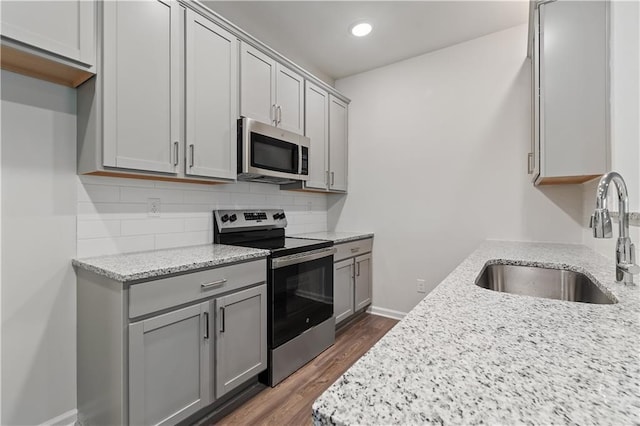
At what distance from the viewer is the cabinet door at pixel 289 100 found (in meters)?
2.58

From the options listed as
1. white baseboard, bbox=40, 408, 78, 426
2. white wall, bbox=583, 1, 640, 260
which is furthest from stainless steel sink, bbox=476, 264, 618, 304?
white baseboard, bbox=40, 408, 78, 426

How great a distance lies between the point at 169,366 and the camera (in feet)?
5.01

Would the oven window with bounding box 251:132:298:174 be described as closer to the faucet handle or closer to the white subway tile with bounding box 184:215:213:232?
the white subway tile with bounding box 184:215:213:232

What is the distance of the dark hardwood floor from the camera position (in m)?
1.78

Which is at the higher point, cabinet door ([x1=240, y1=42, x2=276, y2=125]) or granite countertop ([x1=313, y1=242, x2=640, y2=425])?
cabinet door ([x1=240, y1=42, x2=276, y2=125])

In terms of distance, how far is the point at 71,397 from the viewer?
1.68 meters

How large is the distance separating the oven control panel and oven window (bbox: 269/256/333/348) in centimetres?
58

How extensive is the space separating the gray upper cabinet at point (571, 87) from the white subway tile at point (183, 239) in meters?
2.26

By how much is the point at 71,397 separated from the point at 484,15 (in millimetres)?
3738

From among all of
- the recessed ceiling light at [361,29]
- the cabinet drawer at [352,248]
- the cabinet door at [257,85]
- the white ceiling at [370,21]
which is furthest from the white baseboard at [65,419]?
the recessed ceiling light at [361,29]

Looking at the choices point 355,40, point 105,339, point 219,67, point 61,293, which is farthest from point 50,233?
point 355,40

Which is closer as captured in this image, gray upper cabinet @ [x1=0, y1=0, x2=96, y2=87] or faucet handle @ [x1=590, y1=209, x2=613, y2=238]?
faucet handle @ [x1=590, y1=209, x2=613, y2=238]

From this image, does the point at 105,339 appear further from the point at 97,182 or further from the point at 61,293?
the point at 97,182

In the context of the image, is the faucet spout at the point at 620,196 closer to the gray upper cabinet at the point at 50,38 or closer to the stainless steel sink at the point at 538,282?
the stainless steel sink at the point at 538,282
